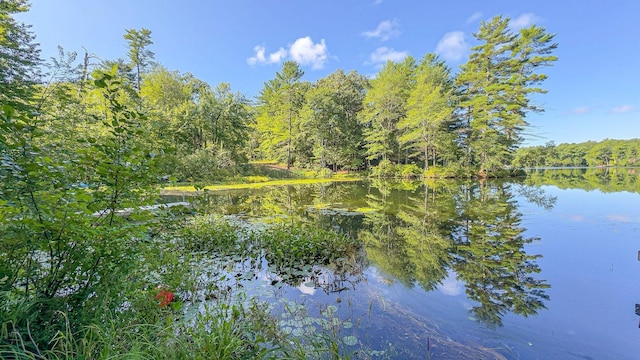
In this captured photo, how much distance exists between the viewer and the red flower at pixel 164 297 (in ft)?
8.97

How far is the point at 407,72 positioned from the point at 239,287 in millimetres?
32424

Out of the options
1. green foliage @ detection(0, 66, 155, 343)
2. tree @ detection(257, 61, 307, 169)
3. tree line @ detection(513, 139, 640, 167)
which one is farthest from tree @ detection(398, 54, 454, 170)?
tree line @ detection(513, 139, 640, 167)

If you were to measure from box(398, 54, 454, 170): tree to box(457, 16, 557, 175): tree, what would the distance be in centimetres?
260

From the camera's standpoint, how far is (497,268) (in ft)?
15.9

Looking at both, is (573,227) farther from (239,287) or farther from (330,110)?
(330,110)

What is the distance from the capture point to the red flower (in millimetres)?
→ 2733

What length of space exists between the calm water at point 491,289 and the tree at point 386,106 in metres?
21.0

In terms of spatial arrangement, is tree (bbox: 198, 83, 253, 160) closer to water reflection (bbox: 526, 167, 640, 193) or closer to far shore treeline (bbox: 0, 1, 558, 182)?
far shore treeline (bbox: 0, 1, 558, 182)

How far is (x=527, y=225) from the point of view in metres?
8.00

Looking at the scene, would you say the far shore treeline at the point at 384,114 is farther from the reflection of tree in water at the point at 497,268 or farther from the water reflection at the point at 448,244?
the reflection of tree in water at the point at 497,268

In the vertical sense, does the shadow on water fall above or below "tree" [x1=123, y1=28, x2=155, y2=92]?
below

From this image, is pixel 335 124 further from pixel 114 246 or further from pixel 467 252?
pixel 114 246

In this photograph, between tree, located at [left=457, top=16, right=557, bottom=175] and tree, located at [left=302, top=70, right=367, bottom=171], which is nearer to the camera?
tree, located at [left=457, top=16, right=557, bottom=175]

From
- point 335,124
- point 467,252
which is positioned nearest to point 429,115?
point 335,124
